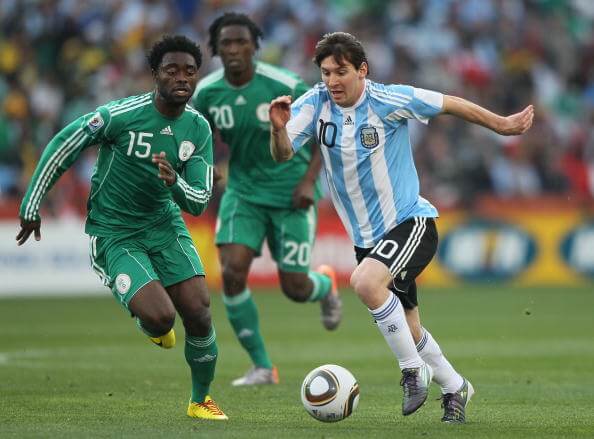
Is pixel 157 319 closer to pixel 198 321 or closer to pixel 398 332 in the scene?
pixel 198 321

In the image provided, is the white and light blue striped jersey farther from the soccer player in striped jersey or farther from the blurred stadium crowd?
the blurred stadium crowd

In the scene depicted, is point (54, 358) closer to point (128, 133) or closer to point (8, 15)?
point (128, 133)

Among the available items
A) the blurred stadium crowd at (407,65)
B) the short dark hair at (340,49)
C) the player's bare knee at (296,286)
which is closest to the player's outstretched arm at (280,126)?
the short dark hair at (340,49)

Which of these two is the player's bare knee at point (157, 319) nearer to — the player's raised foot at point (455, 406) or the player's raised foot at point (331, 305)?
the player's raised foot at point (455, 406)

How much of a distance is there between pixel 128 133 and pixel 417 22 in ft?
57.0

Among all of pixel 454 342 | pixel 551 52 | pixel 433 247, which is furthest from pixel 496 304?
pixel 433 247

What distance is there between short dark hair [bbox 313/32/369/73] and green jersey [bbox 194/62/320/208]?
3045 millimetres

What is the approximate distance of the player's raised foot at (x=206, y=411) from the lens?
829 centimetres

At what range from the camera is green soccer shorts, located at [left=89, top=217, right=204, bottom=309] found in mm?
8172

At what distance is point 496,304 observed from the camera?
18.8 m

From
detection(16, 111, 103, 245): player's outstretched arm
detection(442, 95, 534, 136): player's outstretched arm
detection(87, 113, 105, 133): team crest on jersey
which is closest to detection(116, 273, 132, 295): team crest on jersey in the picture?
detection(16, 111, 103, 245): player's outstretched arm

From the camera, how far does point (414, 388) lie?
301 inches

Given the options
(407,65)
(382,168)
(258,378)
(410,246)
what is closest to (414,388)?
(410,246)

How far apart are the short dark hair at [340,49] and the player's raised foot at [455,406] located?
7.37ft
